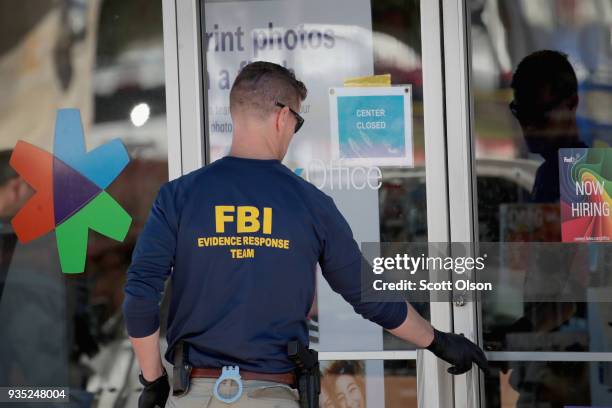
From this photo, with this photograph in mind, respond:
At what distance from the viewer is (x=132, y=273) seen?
3258 mm

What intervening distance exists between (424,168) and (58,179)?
166 cm

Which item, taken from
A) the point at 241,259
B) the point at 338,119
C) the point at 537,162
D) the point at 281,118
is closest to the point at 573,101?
the point at 537,162

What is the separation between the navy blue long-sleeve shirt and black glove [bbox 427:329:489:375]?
57cm

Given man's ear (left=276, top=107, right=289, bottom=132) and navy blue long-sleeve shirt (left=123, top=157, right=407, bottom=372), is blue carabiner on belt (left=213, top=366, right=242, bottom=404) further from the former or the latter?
man's ear (left=276, top=107, right=289, bottom=132)

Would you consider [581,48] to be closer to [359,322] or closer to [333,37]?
[333,37]

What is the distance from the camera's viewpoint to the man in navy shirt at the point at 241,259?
3.23 meters

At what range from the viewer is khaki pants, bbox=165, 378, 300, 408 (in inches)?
127

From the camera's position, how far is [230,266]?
3229 mm

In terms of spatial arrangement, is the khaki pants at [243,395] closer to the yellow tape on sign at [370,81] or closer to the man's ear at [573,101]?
the yellow tape on sign at [370,81]

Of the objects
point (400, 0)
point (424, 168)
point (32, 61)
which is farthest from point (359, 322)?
point (32, 61)

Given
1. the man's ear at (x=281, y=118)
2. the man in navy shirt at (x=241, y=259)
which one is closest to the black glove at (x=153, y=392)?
the man in navy shirt at (x=241, y=259)

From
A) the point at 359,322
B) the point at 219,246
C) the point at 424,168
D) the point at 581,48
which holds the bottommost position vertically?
the point at 359,322

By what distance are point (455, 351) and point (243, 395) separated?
2.85 feet

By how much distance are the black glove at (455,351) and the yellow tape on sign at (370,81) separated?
134 cm
